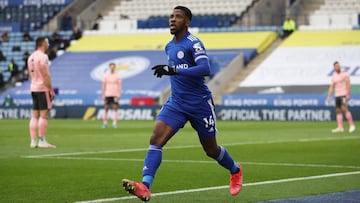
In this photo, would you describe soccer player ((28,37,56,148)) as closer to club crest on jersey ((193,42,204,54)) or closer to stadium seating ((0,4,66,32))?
club crest on jersey ((193,42,204,54))

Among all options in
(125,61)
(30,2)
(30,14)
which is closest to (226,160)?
(125,61)

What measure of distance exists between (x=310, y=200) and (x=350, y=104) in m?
32.2

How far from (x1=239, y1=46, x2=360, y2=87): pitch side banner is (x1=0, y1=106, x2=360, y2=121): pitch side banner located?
4.26 m


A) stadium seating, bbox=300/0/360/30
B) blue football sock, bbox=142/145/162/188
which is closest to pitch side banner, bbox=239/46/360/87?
stadium seating, bbox=300/0/360/30

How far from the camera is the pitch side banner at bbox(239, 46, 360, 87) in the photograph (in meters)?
45.9

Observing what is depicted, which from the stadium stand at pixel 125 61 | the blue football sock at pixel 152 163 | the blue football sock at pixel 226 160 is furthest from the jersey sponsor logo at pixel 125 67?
the blue football sock at pixel 152 163

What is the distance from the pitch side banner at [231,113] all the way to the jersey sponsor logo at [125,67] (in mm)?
5257

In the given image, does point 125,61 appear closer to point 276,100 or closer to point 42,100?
point 276,100

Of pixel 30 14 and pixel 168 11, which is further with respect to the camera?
pixel 30 14

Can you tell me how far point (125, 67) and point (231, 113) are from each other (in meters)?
11.2

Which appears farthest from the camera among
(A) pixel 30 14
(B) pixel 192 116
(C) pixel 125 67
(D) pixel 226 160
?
(A) pixel 30 14

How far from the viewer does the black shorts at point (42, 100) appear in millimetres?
20750

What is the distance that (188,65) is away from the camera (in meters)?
11.1

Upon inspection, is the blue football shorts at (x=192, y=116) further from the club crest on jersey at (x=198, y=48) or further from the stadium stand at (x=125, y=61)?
the stadium stand at (x=125, y=61)
